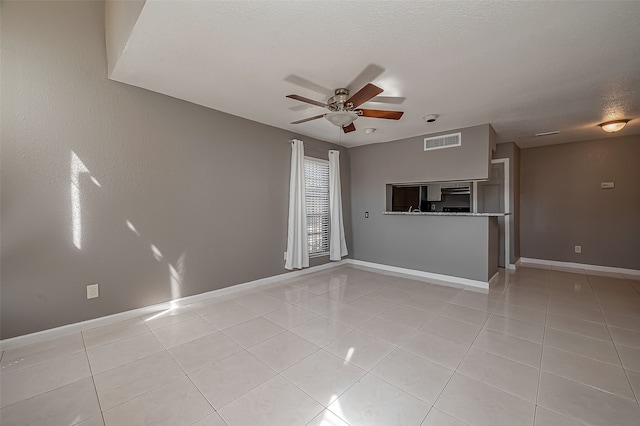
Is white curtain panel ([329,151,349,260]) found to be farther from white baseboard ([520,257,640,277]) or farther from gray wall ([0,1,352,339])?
white baseboard ([520,257,640,277])

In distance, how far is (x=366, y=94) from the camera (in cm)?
219

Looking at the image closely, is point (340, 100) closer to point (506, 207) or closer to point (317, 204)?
point (317, 204)

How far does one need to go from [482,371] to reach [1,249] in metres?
3.87

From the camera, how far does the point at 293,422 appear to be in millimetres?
1391

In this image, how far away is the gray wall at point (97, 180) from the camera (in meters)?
2.12

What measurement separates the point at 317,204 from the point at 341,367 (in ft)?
10.6

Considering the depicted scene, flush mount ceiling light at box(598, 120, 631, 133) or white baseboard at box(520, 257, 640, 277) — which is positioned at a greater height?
flush mount ceiling light at box(598, 120, 631, 133)

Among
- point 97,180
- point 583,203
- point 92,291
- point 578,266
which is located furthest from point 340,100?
point 578,266

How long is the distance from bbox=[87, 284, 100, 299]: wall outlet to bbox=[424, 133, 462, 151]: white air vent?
4.80 metres

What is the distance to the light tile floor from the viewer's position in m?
1.45

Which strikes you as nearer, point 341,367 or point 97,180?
point 341,367

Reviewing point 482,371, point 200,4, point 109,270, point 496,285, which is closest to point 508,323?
point 482,371

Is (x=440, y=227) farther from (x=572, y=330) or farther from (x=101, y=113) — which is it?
(x=101, y=113)

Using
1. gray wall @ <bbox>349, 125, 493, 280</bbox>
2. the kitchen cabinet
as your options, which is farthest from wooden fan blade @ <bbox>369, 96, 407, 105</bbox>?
the kitchen cabinet
